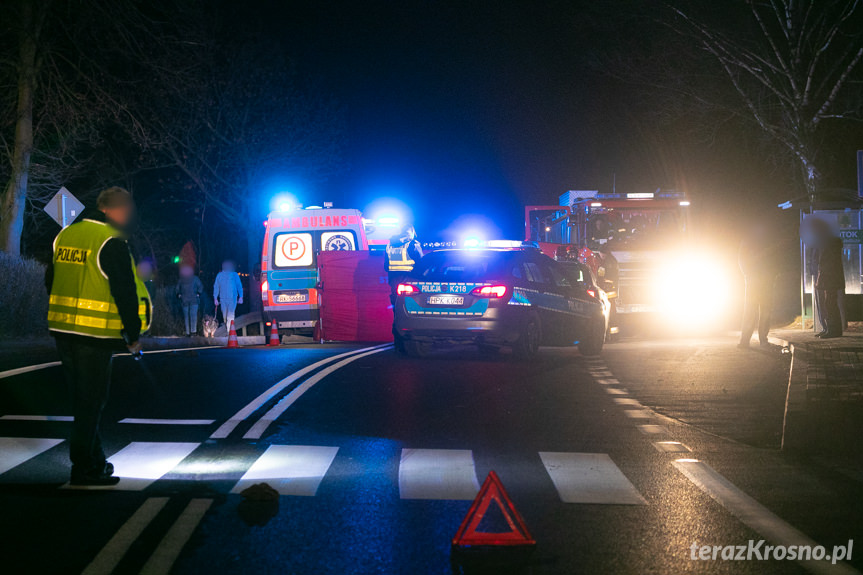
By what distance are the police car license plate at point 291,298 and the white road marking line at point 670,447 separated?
1356 centimetres

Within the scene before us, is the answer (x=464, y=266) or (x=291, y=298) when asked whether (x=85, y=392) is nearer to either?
(x=464, y=266)

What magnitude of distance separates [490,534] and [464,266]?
10.6m

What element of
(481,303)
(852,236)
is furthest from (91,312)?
(852,236)

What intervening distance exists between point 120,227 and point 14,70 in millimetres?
20302

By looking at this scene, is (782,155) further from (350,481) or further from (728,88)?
(350,481)

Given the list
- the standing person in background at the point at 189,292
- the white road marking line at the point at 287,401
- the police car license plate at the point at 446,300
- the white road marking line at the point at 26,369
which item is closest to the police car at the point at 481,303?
the police car license plate at the point at 446,300

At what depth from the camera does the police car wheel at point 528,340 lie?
15.4 m

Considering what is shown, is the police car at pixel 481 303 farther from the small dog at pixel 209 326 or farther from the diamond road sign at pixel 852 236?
the small dog at pixel 209 326

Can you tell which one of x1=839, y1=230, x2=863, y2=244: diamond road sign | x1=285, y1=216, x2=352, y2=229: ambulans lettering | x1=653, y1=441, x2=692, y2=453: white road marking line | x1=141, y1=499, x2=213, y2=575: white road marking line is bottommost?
x1=653, y1=441, x2=692, y2=453: white road marking line

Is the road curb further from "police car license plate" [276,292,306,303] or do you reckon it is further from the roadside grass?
the roadside grass

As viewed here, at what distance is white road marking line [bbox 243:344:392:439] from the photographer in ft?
30.0

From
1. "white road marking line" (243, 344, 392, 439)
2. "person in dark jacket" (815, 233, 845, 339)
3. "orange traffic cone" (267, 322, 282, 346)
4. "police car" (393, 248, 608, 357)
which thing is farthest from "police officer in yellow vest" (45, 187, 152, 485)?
"person in dark jacket" (815, 233, 845, 339)

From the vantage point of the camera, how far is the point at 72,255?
22.5 ft

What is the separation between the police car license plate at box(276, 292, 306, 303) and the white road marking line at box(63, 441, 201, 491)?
525 inches
